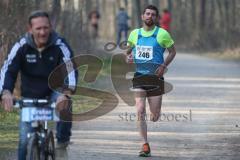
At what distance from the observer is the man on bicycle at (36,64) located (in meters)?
8.58

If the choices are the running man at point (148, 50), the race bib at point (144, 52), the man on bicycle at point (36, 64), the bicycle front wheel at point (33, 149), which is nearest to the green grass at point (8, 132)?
the running man at point (148, 50)

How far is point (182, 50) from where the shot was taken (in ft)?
149

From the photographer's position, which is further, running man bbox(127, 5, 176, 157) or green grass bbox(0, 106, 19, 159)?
green grass bbox(0, 106, 19, 159)

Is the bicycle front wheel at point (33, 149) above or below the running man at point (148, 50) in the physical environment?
below

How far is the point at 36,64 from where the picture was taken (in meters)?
8.81

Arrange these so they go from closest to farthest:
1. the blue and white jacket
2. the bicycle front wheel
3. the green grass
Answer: the bicycle front wheel, the blue and white jacket, the green grass

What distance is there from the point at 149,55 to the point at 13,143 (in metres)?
2.37

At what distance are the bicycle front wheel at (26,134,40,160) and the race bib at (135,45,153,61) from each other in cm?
325

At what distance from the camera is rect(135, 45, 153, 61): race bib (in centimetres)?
1156

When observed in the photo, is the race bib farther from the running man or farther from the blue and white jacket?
the blue and white jacket

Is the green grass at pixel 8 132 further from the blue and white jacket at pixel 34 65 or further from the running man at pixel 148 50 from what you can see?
the blue and white jacket at pixel 34 65

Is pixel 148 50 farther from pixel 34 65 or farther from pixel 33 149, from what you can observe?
pixel 33 149

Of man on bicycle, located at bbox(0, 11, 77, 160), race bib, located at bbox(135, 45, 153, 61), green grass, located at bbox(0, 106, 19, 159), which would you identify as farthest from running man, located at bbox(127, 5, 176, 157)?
man on bicycle, located at bbox(0, 11, 77, 160)

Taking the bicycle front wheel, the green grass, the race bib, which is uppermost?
the race bib
